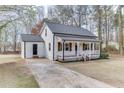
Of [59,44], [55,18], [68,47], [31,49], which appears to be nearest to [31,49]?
[31,49]

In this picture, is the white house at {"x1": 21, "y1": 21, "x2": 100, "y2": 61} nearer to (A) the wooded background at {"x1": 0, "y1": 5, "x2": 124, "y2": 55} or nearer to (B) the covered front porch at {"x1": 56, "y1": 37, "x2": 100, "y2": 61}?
(B) the covered front porch at {"x1": 56, "y1": 37, "x2": 100, "y2": 61}

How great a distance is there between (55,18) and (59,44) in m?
2.26

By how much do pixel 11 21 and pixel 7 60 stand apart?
1624 millimetres

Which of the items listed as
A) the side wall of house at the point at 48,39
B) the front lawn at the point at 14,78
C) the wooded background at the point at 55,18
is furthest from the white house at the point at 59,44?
the front lawn at the point at 14,78

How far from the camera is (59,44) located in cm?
981

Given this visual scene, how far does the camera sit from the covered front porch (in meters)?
9.52

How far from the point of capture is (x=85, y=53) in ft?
33.0

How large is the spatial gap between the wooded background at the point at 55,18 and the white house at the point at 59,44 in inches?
62.6

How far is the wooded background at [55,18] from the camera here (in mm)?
6461

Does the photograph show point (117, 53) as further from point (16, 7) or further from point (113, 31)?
point (16, 7)

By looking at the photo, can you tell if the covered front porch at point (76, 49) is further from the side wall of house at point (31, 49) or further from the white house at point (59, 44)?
the side wall of house at point (31, 49)

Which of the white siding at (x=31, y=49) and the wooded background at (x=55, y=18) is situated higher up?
the wooded background at (x=55, y=18)

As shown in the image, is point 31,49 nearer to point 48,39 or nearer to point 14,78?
point 48,39

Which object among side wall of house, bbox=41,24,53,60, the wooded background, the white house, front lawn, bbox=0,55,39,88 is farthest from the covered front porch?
front lawn, bbox=0,55,39,88
